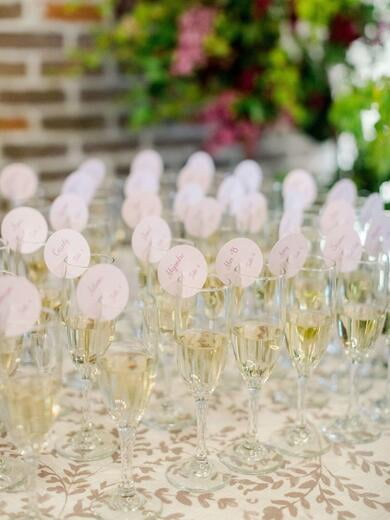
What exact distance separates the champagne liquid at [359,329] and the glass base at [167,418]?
302mm

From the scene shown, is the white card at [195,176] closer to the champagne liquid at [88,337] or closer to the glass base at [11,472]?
the champagne liquid at [88,337]

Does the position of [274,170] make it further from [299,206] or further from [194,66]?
[299,206]

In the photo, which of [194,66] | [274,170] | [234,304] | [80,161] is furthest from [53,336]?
[274,170]

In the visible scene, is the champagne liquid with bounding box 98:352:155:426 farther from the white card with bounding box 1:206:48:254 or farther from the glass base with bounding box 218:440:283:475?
the white card with bounding box 1:206:48:254

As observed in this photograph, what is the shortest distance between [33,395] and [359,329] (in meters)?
0.58

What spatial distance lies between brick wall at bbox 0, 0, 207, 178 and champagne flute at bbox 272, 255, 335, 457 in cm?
156

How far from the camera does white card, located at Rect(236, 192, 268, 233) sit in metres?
1.71

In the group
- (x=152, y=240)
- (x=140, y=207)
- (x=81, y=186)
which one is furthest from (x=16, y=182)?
(x=152, y=240)

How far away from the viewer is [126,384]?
108 cm

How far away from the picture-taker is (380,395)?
Result: 1.54m

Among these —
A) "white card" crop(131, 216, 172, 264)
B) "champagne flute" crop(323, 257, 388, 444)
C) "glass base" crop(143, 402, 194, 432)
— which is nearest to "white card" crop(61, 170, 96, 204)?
"white card" crop(131, 216, 172, 264)

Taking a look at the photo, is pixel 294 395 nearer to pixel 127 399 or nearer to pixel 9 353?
pixel 127 399

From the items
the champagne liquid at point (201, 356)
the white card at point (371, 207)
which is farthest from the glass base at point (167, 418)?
the white card at point (371, 207)

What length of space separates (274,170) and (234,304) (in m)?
2.02
